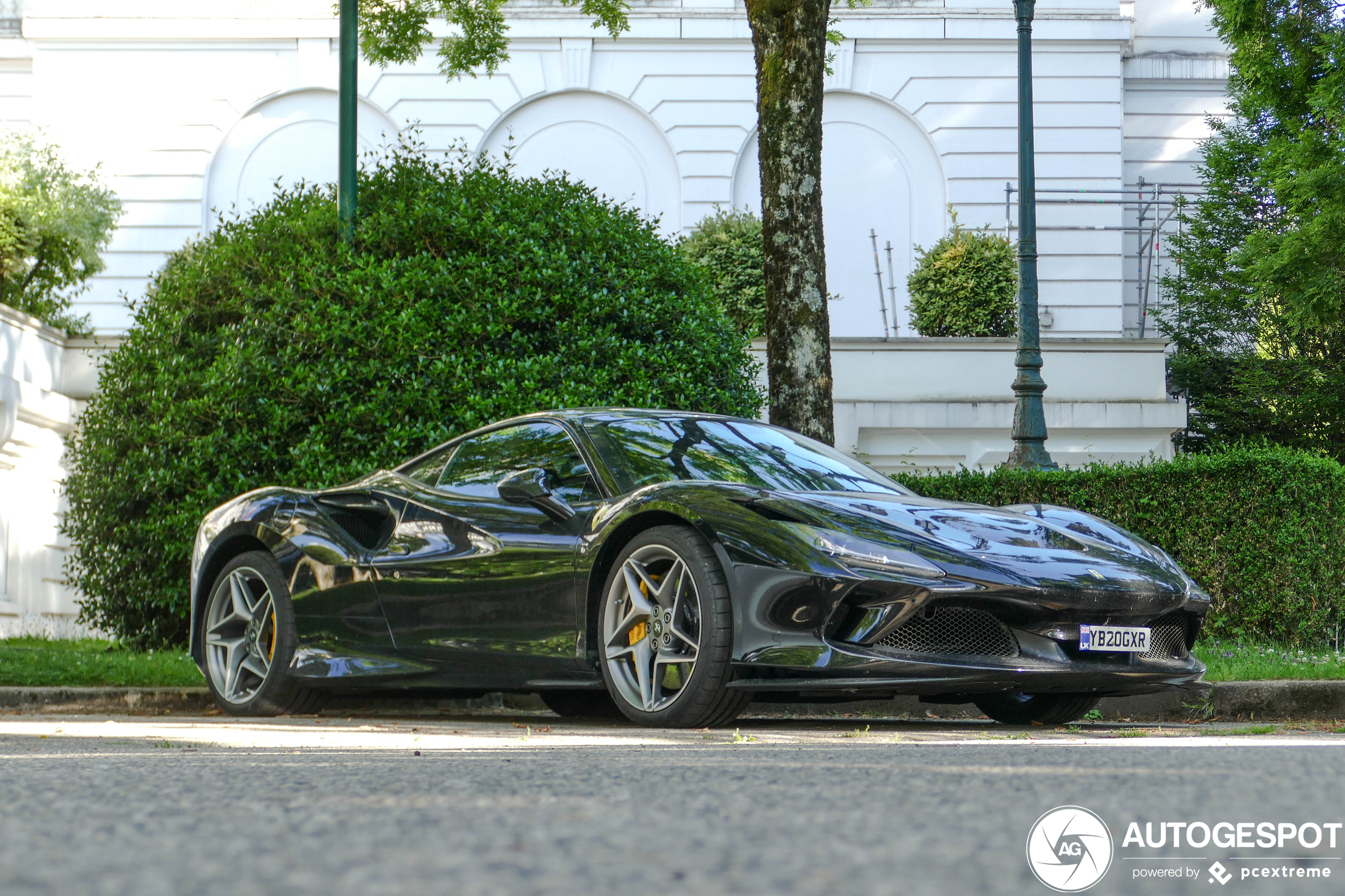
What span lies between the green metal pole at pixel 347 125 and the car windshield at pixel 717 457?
3881mm

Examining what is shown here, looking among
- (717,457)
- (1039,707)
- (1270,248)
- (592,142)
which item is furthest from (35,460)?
(1270,248)

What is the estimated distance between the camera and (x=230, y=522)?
6891 millimetres

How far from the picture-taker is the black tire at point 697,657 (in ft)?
16.1

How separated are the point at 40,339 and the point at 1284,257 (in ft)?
43.4

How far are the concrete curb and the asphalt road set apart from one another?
3.05 m

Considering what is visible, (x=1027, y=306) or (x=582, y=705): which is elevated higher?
(x=1027, y=306)

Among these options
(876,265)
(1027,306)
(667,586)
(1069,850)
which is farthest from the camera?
(876,265)

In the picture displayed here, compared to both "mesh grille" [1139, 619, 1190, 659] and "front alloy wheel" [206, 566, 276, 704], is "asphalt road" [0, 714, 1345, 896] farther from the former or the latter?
"front alloy wheel" [206, 566, 276, 704]

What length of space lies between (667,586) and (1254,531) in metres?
5.96

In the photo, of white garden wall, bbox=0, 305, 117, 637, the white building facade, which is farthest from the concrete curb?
the white building facade

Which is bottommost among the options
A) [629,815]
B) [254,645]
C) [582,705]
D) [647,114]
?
[582,705]

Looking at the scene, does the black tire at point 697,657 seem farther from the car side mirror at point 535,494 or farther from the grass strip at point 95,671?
the grass strip at point 95,671

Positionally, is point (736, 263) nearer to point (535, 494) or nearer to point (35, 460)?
point (35, 460)

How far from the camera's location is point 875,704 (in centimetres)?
704
